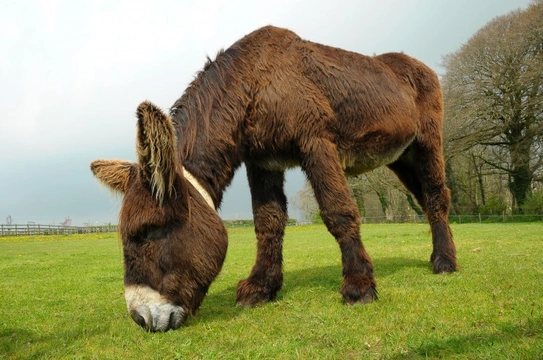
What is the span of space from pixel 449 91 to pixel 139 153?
101ft

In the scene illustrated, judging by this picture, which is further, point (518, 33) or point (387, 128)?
point (518, 33)

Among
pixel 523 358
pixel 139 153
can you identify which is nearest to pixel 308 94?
pixel 139 153

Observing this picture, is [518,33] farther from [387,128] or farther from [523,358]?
[523,358]

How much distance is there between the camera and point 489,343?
279 cm

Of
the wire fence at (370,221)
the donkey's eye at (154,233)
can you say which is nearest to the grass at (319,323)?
the donkey's eye at (154,233)

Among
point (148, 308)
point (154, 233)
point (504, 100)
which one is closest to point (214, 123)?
point (154, 233)

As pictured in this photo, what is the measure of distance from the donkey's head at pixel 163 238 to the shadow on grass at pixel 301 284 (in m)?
0.48

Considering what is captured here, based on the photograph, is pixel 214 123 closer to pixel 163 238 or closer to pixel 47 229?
pixel 163 238

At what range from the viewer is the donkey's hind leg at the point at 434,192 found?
6.70 meters

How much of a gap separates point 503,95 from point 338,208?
1166 inches

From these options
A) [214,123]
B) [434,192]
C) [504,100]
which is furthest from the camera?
[504,100]

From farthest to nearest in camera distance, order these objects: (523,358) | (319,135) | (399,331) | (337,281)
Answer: (337,281) < (319,135) < (399,331) < (523,358)

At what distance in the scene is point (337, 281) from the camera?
6.04 meters

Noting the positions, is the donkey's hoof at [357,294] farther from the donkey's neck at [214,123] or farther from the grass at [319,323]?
the donkey's neck at [214,123]
